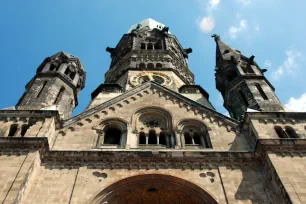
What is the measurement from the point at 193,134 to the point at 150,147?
2243mm

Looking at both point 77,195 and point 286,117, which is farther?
point 286,117

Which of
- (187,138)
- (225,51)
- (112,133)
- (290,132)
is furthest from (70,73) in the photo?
(290,132)

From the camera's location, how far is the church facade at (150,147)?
38.1 ft

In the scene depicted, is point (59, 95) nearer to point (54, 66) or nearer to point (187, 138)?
point (54, 66)

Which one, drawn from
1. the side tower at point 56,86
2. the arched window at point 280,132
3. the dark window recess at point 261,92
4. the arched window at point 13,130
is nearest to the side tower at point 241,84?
the dark window recess at point 261,92

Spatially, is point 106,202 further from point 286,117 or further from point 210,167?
point 286,117

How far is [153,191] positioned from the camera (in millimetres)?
12477

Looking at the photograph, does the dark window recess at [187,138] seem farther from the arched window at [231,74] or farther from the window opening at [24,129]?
the arched window at [231,74]

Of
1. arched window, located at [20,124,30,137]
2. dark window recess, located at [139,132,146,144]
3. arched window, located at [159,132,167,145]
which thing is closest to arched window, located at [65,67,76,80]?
arched window, located at [20,124,30,137]

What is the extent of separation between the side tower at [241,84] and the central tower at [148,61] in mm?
3317

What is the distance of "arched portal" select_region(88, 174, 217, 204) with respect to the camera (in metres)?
11.8

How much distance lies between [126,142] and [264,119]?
589 centimetres

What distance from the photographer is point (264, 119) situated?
14867 millimetres

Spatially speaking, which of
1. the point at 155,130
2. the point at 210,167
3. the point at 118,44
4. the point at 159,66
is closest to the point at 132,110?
the point at 155,130
